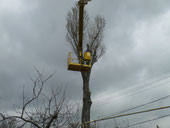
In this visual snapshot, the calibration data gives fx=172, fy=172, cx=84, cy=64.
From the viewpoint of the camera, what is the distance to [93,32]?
1074 cm

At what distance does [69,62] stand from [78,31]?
2.92 metres

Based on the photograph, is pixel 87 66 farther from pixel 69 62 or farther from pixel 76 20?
pixel 76 20

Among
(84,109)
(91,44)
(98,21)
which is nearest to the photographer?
(84,109)

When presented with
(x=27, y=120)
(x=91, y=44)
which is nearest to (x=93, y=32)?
(x=91, y=44)

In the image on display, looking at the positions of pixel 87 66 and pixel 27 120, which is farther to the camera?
pixel 87 66

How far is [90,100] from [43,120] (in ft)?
13.9

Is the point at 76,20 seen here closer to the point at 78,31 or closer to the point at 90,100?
the point at 78,31

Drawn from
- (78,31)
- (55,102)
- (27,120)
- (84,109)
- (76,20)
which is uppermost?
(76,20)

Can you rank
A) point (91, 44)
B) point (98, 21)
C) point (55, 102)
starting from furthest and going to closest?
point (98, 21) < point (91, 44) < point (55, 102)

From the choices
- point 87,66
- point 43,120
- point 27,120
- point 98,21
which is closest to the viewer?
point 27,120

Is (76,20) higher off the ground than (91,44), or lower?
higher

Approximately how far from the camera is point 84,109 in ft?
25.1

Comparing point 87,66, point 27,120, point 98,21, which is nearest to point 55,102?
point 27,120

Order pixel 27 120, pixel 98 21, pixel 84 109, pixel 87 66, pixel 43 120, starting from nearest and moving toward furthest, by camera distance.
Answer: pixel 27 120
pixel 43 120
pixel 84 109
pixel 87 66
pixel 98 21
